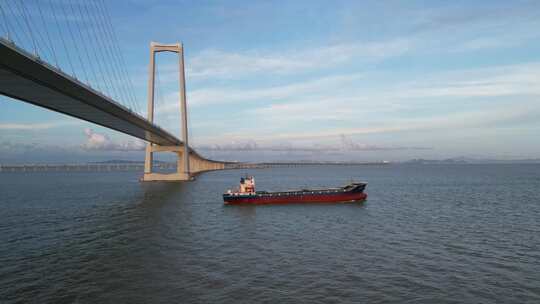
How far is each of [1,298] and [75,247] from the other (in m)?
8.45

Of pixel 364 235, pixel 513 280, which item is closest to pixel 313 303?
pixel 513 280

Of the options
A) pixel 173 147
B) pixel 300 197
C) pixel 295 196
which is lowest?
pixel 300 197

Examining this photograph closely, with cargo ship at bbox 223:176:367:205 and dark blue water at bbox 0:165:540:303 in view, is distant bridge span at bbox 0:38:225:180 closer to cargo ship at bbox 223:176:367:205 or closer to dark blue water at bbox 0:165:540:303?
dark blue water at bbox 0:165:540:303

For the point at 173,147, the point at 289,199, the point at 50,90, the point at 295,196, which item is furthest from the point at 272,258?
the point at 173,147

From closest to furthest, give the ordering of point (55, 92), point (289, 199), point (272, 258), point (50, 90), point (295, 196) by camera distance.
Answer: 1. point (272, 258)
2. point (50, 90)
3. point (55, 92)
4. point (289, 199)
5. point (295, 196)

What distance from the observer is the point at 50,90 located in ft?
95.6

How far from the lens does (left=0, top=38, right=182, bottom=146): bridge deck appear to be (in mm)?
21859

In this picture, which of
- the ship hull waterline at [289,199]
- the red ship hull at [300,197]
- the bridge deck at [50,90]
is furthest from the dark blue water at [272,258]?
the bridge deck at [50,90]

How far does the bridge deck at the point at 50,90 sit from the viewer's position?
21.9 meters

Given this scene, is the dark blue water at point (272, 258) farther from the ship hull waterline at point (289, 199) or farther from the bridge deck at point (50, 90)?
the bridge deck at point (50, 90)

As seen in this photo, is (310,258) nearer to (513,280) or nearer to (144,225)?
(513,280)

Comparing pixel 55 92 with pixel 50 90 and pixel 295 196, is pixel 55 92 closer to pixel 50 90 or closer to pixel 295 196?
pixel 50 90

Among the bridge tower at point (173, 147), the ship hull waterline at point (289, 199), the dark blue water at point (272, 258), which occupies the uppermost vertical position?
the bridge tower at point (173, 147)

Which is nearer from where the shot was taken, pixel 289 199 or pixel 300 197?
pixel 289 199
